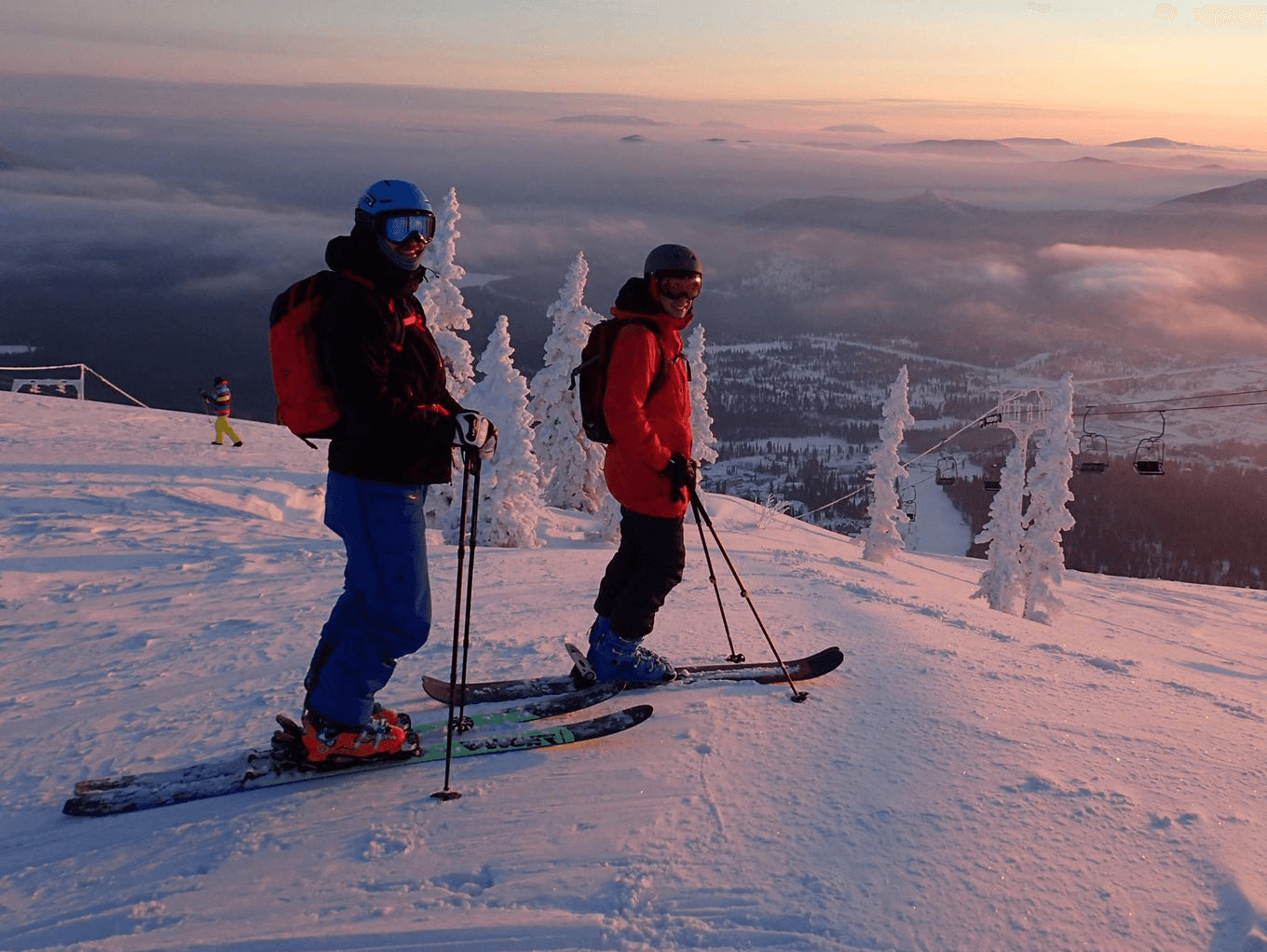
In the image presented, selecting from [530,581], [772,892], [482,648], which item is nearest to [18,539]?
[530,581]

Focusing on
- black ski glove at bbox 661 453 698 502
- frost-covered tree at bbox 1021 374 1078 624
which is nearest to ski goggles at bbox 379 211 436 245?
black ski glove at bbox 661 453 698 502

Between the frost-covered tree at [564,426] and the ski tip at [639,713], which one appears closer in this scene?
the ski tip at [639,713]

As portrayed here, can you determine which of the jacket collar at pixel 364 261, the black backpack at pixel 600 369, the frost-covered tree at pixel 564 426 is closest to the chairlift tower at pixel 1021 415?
the frost-covered tree at pixel 564 426

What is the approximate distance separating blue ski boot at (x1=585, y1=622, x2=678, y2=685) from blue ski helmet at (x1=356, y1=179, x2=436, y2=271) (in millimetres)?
2630

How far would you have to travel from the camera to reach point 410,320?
397cm

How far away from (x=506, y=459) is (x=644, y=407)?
2156 cm

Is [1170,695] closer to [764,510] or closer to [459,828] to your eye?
[459,828]

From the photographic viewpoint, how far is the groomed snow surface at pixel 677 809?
313cm

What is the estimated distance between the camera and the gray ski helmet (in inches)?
192

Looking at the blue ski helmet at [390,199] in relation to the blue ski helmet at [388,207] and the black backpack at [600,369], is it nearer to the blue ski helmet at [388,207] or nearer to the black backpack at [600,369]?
the blue ski helmet at [388,207]

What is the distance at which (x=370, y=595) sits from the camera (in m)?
3.99

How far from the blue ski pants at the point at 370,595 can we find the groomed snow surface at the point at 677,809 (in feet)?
1.53

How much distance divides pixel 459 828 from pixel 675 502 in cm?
214

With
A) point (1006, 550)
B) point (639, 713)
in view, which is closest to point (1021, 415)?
point (1006, 550)
